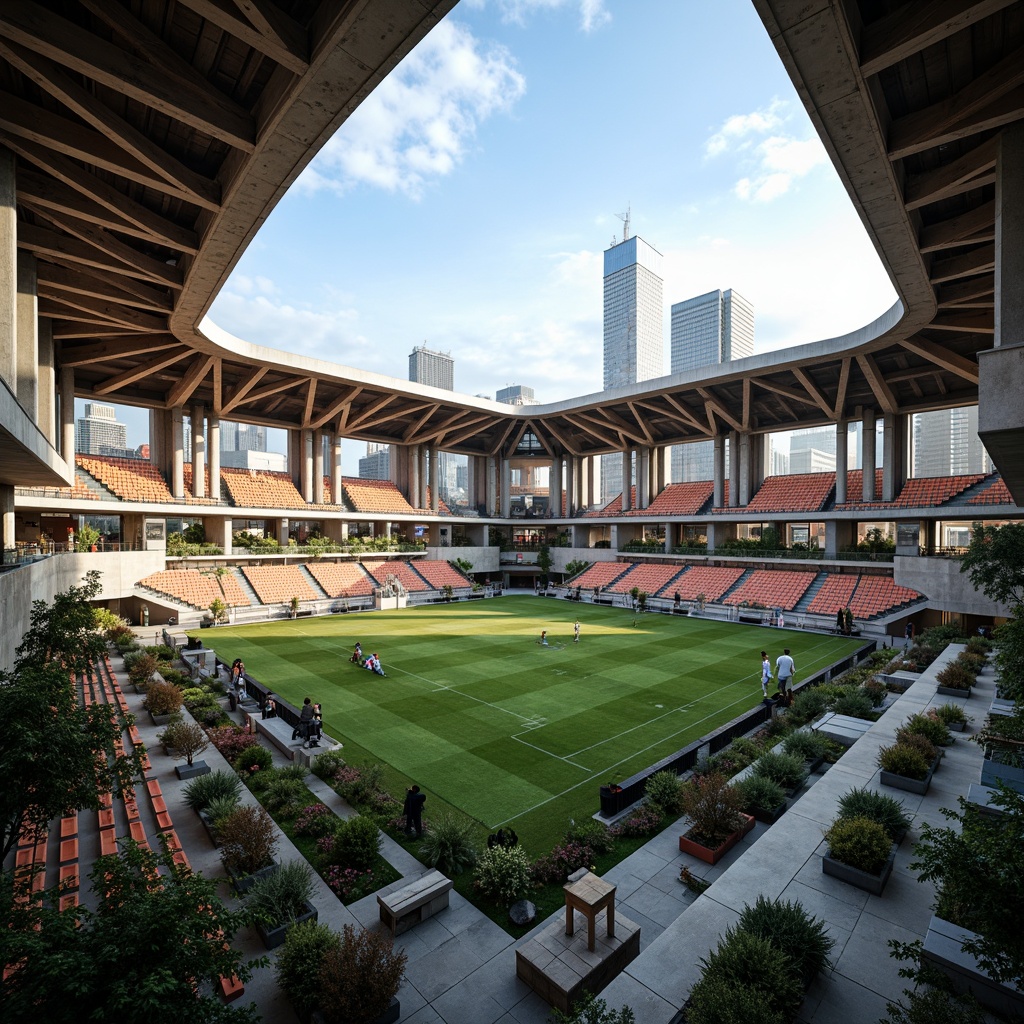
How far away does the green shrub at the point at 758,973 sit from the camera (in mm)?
5805

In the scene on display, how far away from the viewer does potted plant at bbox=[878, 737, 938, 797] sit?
10.9 meters

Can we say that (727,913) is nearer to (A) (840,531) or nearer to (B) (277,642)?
(B) (277,642)

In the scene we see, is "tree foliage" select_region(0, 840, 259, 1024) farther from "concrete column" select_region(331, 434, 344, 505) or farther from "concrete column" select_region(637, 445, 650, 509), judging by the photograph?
"concrete column" select_region(637, 445, 650, 509)

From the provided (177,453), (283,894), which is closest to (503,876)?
(283,894)

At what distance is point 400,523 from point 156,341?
28.7 meters

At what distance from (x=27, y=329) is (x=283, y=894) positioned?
764 inches

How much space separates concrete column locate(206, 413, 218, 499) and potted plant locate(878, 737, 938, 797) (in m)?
41.6

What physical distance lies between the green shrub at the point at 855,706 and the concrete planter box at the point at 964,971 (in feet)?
33.5

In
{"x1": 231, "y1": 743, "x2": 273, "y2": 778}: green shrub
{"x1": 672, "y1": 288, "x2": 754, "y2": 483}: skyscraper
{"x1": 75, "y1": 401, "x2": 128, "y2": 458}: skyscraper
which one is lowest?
{"x1": 231, "y1": 743, "x2": 273, "y2": 778}: green shrub

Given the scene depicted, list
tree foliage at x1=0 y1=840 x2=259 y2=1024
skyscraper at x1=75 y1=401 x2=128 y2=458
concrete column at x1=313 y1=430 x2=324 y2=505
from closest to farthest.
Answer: tree foliage at x1=0 y1=840 x2=259 y2=1024
concrete column at x1=313 y1=430 x2=324 y2=505
skyscraper at x1=75 y1=401 x2=128 y2=458

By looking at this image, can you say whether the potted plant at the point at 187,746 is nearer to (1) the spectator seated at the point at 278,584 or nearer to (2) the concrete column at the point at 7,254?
(2) the concrete column at the point at 7,254

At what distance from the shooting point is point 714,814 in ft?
33.3

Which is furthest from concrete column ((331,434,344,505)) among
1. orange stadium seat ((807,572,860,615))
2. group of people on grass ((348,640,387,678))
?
orange stadium seat ((807,572,860,615))

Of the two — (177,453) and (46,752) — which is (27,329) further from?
(177,453)
